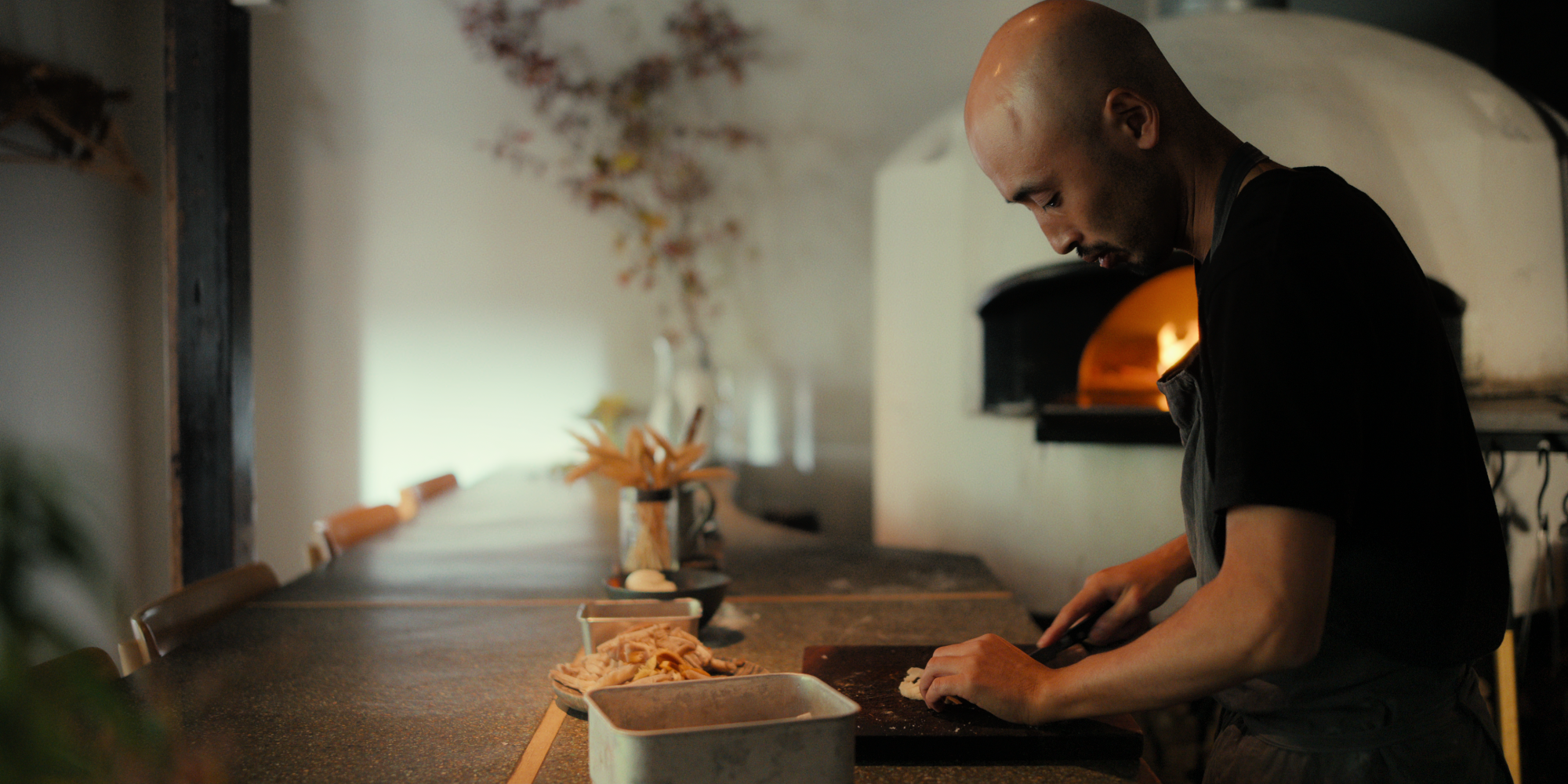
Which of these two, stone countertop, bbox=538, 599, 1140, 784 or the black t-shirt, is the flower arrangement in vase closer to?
stone countertop, bbox=538, 599, 1140, 784

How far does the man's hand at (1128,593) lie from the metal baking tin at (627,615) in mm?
441

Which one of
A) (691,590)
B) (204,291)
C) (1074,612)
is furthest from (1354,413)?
(204,291)

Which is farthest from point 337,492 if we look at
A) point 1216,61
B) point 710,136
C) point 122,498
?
point 1216,61

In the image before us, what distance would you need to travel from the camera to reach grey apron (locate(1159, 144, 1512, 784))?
2.84 feet

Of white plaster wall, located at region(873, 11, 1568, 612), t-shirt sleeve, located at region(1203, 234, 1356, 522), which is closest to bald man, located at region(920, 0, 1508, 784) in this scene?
t-shirt sleeve, located at region(1203, 234, 1356, 522)

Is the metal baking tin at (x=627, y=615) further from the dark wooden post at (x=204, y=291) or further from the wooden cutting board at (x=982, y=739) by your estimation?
the dark wooden post at (x=204, y=291)

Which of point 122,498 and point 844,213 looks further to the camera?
point 844,213

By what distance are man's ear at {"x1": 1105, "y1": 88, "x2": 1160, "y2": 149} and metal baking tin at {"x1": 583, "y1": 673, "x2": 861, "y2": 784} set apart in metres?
0.55

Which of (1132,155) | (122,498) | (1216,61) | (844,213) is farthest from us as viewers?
(844,213)

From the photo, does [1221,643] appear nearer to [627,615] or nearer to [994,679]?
[994,679]

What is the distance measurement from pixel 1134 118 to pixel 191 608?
153cm

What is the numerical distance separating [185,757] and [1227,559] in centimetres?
68

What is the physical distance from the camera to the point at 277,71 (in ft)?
12.6

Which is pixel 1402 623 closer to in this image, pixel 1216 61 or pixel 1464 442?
pixel 1464 442
